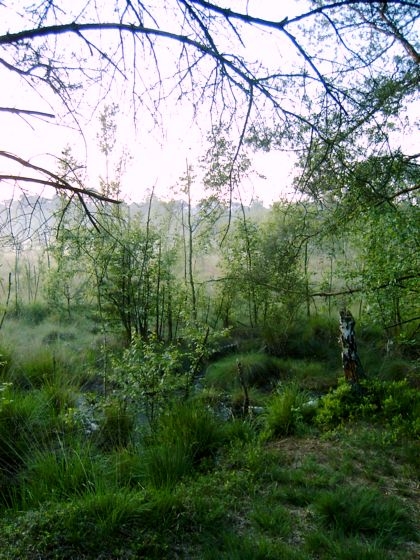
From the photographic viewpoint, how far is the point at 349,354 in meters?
5.02

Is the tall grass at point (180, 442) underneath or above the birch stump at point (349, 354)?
underneath

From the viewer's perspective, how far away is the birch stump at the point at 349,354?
4.88 meters

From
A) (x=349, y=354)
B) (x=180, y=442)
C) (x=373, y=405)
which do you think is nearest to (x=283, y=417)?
(x=373, y=405)

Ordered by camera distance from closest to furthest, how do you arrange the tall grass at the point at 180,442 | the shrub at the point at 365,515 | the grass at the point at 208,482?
the grass at the point at 208,482, the shrub at the point at 365,515, the tall grass at the point at 180,442

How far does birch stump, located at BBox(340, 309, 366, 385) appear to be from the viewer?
16.0ft

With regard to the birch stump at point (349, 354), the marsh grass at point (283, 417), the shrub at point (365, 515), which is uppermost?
the birch stump at point (349, 354)

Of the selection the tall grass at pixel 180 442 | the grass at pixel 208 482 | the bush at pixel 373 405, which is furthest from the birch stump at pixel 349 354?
the tall grass at pixel 180 442

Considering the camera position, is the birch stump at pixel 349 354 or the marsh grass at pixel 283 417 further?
the birch stump at pixel 349 354

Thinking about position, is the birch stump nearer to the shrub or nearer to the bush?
the bush

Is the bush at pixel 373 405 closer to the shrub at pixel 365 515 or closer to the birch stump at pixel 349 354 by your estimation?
the birch stump at pixel 349 354

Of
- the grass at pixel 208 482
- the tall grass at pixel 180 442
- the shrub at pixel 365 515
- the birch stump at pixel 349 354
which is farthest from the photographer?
the birch stump at pixel 349 354

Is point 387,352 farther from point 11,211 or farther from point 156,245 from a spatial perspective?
point 11,211

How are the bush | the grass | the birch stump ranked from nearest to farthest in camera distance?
1. the grass
2. the bush
3. the birch stump

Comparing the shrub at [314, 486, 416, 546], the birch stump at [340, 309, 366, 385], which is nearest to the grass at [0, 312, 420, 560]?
the shrub at [314, 486, 416, 546]
